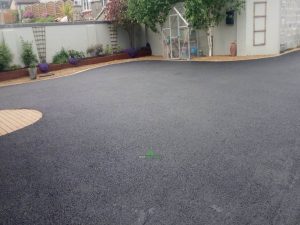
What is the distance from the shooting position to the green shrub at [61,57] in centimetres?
1579

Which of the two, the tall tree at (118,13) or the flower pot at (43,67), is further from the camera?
the tall tree at (118,13)


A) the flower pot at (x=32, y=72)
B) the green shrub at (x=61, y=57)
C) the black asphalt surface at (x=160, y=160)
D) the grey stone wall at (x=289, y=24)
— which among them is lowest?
the black asphalt surface at (x=160, y=160)

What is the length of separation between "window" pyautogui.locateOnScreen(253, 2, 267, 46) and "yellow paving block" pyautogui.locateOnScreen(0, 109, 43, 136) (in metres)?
11.6

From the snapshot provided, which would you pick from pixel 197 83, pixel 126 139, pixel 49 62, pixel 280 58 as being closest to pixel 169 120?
pixel 126 139

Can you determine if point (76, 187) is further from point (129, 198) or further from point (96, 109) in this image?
point (96, 109)

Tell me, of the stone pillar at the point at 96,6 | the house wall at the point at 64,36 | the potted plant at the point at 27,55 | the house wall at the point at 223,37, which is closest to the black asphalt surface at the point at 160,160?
the potted plant at the point at 27,55

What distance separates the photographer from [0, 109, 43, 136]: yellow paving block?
6.44 m

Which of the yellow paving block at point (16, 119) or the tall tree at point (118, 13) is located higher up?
the tall tree at point (118, 13)

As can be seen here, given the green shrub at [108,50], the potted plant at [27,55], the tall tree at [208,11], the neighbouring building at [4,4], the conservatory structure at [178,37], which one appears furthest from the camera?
the neighbouring building at [4,4]

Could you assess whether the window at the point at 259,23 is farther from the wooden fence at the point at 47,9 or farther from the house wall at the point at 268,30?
the wooden fence at the point at 47,9

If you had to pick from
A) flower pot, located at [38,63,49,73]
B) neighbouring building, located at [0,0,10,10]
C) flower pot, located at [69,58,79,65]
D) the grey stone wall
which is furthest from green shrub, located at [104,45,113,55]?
neighbouring building, located at [0,0,10,10]

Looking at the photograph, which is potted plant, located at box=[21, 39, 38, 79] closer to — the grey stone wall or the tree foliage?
A: the tree foliage

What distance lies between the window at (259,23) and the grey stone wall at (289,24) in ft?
3.17

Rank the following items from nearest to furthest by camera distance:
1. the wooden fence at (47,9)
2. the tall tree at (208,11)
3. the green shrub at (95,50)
Answer: the tall tree at (208,11)
the green shrub at (95,50)
the wooden fence at (47,9)
